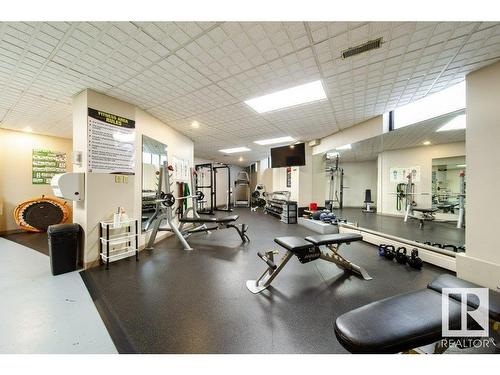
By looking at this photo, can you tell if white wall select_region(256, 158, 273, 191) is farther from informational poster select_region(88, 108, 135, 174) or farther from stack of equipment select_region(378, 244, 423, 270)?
informational poster select_region(88, 108, 135, 174)

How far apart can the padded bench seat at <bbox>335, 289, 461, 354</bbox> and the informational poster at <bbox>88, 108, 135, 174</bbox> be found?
339cm

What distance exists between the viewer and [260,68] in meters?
2.21

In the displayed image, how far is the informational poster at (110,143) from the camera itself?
8.89ft

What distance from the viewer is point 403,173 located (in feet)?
14.8

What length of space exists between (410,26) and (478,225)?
2280 millimetres

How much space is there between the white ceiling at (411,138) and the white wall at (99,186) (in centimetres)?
478

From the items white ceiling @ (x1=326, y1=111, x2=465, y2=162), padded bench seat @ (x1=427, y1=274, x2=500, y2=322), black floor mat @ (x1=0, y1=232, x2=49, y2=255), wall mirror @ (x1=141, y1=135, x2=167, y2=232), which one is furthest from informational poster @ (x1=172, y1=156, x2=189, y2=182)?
padded bench seat @ (x1=427, y1=274, x2=500, y2=322)

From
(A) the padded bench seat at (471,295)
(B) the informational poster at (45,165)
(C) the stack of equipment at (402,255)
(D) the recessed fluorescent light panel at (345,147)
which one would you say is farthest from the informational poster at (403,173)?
(B) the informational poster at (45,165)

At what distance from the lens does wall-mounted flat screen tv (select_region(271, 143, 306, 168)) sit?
19.7ft

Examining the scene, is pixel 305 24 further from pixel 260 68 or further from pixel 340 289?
pixel 340 289

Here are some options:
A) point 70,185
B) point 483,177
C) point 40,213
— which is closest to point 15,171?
point 40,213

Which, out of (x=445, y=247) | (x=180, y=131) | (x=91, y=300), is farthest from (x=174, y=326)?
(x=180, y=131)

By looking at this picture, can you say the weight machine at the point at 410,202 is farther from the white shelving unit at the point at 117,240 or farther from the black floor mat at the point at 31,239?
the black floor mat at the point at 31,239

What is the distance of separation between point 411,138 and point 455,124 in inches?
43.5
